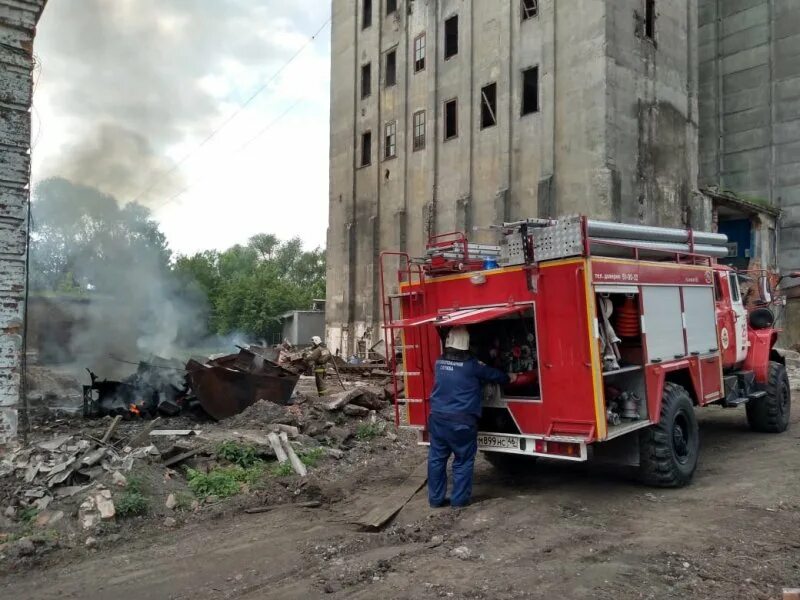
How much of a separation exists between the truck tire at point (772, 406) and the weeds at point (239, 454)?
7.43 m

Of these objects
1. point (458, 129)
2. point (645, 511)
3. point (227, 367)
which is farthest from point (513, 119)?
point (645, 511)

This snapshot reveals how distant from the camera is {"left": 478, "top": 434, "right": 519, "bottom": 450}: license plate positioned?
6.46m

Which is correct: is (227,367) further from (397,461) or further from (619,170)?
(619,170)

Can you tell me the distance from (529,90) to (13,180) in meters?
18.1

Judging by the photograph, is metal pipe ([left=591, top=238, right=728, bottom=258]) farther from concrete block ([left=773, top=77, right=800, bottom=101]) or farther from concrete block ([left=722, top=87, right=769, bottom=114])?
concrete block ([left=722, top=87, right=769, bottom=114])

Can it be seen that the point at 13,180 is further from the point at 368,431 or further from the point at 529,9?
the point at 529,9

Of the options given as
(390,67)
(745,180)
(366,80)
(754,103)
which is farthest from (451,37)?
(745,180)

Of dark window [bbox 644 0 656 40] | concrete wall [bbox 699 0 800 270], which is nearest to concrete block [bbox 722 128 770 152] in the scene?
concrete wall [bbox 699 0 800 270]

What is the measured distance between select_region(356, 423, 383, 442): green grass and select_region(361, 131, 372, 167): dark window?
20017mm

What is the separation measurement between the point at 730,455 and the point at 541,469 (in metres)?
2.68

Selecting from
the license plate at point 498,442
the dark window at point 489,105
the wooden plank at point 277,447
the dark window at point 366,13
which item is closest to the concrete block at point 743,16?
the dark window at point 489,105

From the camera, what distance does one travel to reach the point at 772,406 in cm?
981

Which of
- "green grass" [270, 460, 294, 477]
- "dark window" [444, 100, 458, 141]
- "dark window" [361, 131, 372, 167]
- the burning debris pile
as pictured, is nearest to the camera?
"green grass" [270, 460, 294, 477]

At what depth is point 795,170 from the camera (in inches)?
915
